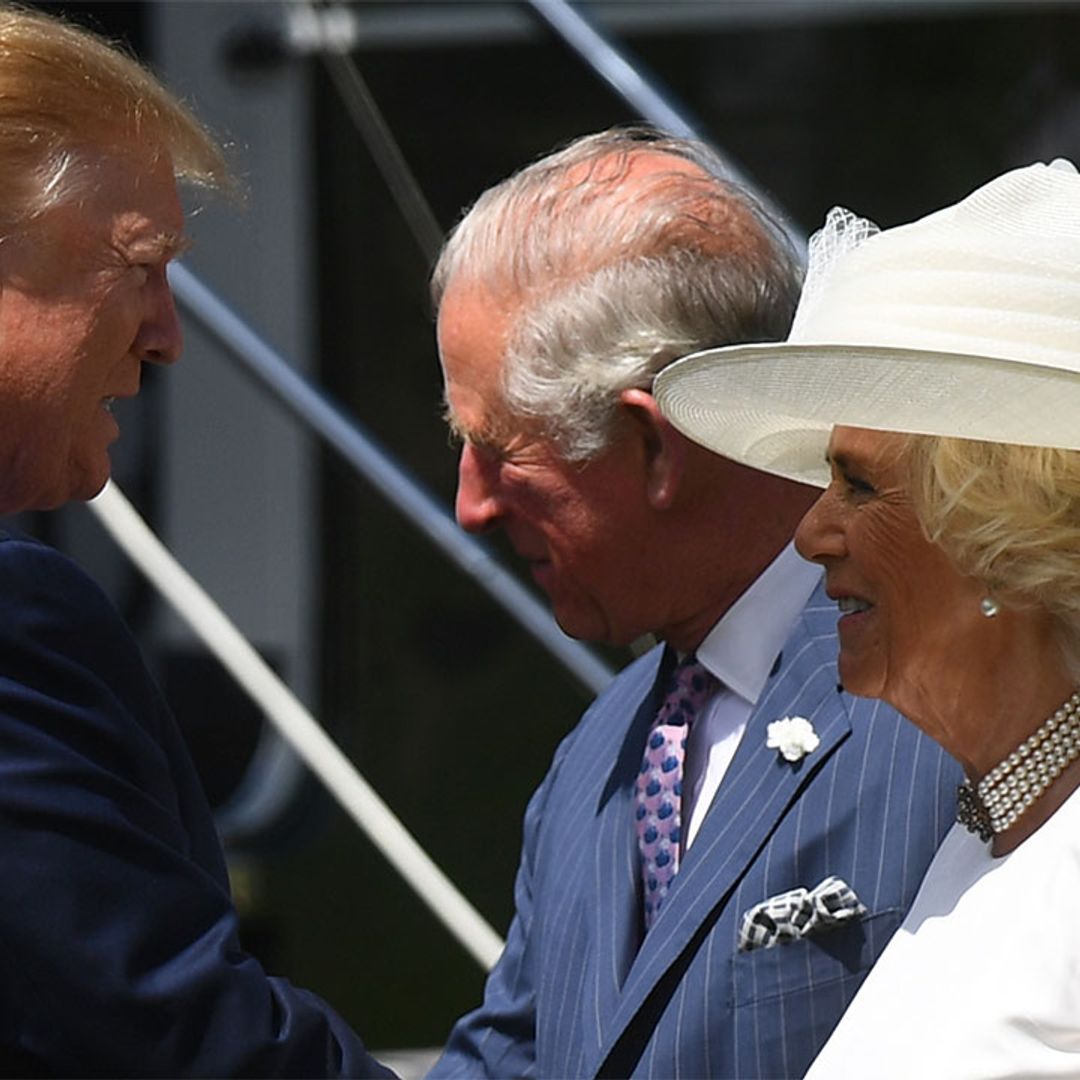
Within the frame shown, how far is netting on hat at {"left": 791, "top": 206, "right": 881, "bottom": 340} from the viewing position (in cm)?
209

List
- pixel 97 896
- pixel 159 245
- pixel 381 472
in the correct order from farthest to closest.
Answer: pixel 381 472 → pixel 159 245 → pixel 97 896

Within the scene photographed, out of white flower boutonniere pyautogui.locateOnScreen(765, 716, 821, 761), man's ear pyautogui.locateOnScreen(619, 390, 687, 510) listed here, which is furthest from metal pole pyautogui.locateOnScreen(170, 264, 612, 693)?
white flower boutonniere pyautogui.locateOnScreen(765, 716, 821, 761)

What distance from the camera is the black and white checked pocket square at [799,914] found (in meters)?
2.19

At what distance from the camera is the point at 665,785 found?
2.47 metres

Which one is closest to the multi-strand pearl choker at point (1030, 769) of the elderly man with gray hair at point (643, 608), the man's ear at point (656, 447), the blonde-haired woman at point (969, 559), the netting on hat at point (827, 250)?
the blonde-haired woman at point (969, 559)

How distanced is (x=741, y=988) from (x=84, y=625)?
2.37 ft

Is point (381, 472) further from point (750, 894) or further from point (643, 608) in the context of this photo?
point (750, 894)

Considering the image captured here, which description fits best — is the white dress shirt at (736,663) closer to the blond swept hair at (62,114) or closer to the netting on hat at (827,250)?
the netting on hat at (827,250)

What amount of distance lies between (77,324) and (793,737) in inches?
32.3

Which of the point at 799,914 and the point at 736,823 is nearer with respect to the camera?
the point at 799,914

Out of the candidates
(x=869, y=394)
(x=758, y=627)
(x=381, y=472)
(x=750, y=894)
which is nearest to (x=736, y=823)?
(x=750, y=894)

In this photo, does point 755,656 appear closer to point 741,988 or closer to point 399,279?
point 741,988

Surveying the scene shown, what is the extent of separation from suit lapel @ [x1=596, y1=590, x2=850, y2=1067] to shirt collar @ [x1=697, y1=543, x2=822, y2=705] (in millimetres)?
103

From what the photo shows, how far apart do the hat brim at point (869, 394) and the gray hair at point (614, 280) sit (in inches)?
14.6
